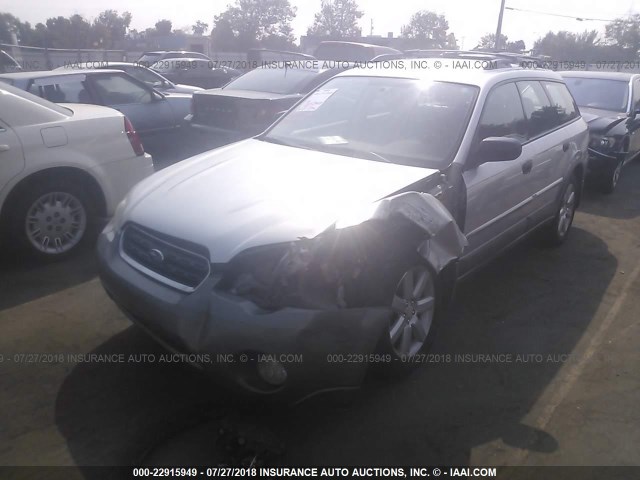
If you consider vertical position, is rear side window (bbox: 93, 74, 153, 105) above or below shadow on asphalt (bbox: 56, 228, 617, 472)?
above

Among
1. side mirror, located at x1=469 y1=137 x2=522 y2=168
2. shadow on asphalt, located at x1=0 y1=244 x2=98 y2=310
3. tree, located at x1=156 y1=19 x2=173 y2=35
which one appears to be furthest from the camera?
tree, located at x1=156 y1=19 x2=173 y2=35

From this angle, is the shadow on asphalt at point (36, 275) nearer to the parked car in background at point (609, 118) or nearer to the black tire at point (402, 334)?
the black tire at point (402, 334)

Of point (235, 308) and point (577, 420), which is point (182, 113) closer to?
point (235, 308)

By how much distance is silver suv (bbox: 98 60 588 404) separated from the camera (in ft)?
8.05

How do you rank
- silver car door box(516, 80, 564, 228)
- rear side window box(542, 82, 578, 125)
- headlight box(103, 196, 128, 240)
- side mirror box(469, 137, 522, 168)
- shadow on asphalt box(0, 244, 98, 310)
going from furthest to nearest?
rear side window box(542, 82, 578, 125), silver car door box(516, 80, 564, 228), shadow on asphalt box(0, 244, 98, 310), side mirror box(469, 137, 522, 168), headlight box(103, 196, 128, 240)

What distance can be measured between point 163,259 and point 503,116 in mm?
2765

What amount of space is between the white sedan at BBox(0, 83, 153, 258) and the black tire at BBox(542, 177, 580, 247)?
3.97 metres

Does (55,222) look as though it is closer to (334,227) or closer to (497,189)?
(334,227)

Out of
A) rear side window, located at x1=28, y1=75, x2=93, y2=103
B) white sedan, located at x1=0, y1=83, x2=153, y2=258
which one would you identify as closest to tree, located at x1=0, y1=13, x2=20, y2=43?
rear side window, located at x1=28, y1=75, x2=93, y2=103

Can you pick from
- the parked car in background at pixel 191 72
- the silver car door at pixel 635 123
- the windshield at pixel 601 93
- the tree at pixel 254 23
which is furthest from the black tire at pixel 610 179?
the tree at pixel 254 23

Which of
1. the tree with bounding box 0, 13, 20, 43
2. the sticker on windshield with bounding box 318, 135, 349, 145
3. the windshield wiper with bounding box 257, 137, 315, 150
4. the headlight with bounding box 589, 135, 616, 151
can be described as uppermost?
the tree with bounding box 0, 13, 20, 43

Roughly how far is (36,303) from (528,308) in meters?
3.69

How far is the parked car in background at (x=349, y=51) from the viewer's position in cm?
1329

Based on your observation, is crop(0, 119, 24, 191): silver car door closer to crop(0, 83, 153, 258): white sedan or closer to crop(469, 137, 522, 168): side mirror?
crop(0, 83, 153, 258): white sedan
